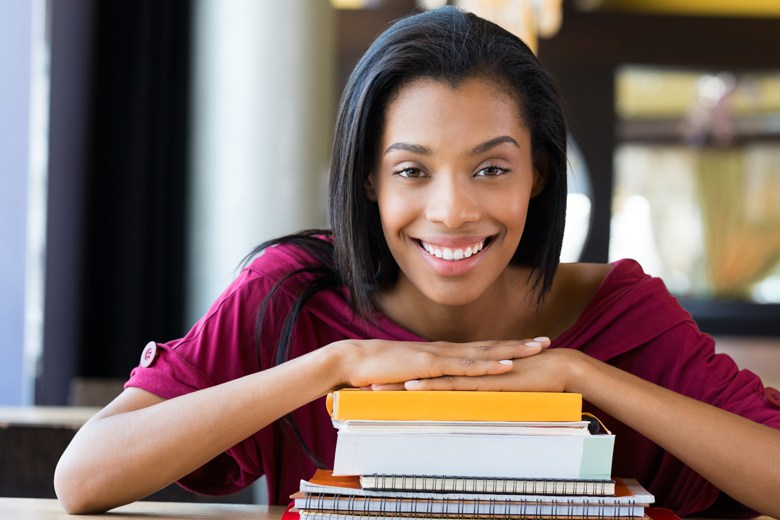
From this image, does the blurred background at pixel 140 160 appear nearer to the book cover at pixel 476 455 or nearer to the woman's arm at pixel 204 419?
the woman's arm at pixel 204 419

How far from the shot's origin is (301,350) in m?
1.51

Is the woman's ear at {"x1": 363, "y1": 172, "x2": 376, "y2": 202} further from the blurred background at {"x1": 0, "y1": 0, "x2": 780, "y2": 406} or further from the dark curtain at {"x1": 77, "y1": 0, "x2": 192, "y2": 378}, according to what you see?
the dark curtain at {"x1": 77, "y1": 0, "x2": 192, "y2": 378}

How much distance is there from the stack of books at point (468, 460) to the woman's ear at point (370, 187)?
0.46m

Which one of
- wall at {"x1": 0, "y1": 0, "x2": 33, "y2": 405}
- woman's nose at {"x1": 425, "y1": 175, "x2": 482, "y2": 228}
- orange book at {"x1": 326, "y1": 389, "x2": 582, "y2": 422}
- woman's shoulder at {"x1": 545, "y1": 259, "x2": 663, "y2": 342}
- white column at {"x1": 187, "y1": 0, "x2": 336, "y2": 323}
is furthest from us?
white column at {"x1": 187, "y1": 0, "x2": 336, "y2": 323}

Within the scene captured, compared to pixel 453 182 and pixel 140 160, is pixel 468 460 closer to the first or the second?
pixel 453 182

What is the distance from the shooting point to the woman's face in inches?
51.3

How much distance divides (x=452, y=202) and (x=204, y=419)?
410mm

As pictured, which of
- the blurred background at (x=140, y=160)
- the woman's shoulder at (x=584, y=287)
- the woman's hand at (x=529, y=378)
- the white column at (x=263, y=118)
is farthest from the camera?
the white column at (x=263, y=118)

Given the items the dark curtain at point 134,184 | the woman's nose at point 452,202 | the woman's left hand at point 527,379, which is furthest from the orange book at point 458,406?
the dark curtain at point 134,184

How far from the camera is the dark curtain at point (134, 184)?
393cm

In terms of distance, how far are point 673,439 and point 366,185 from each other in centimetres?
54

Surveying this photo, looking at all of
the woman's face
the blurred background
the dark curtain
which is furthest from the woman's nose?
the dark curtain

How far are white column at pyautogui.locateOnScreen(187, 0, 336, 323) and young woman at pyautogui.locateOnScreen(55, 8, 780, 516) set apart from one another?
2.00m

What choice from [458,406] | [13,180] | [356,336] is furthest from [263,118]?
[458,406]
